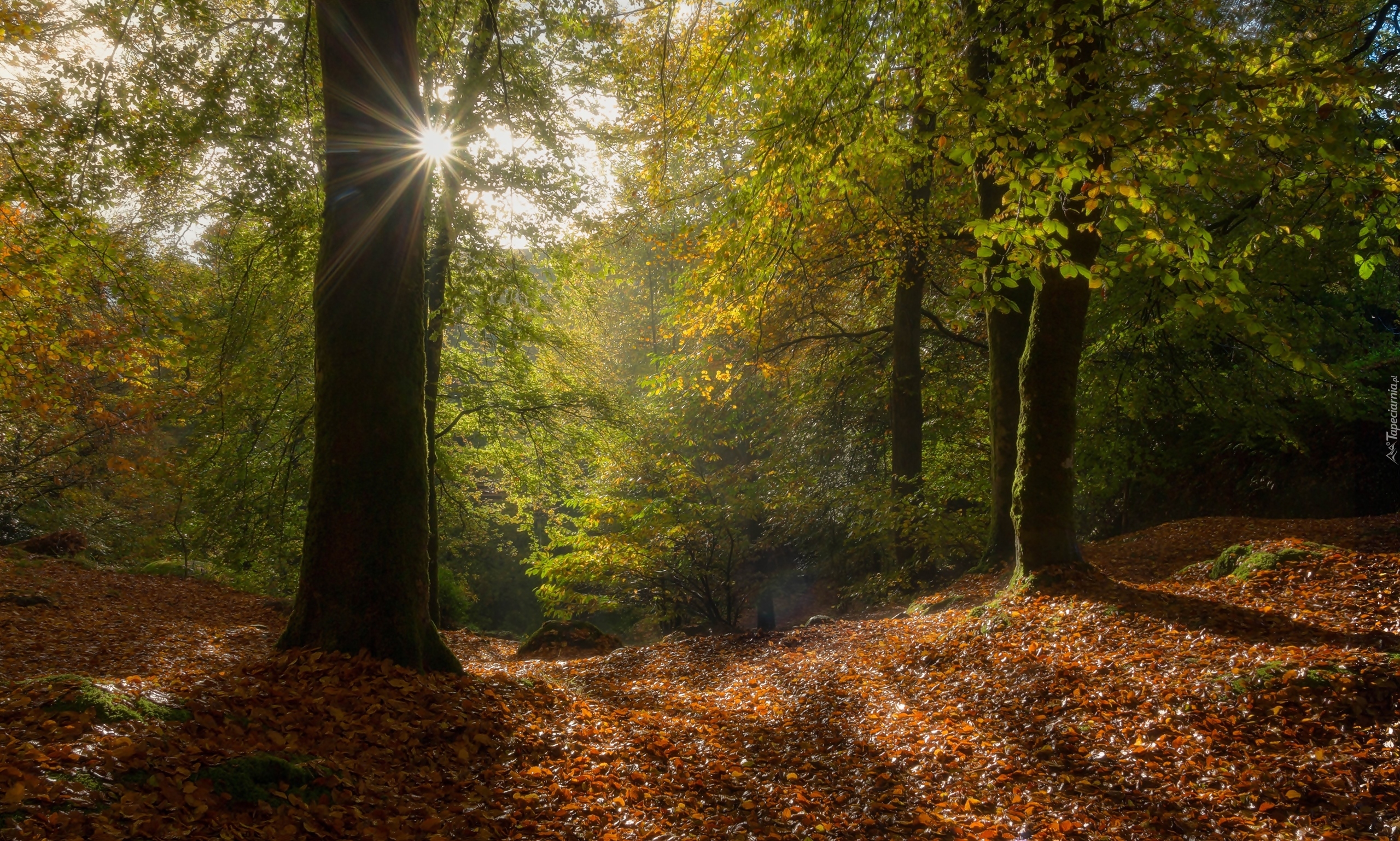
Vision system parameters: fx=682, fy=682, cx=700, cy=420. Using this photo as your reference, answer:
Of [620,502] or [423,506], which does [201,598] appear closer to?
[620,502]

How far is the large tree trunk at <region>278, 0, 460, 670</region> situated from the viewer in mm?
4949

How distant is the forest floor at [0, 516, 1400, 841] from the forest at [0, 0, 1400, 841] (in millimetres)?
34

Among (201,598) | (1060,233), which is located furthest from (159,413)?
(1060,233)

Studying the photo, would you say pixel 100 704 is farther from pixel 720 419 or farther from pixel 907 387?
pixel 720 419

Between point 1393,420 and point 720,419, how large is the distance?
36.7 feet

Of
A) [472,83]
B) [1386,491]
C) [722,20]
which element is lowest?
[1386,491]

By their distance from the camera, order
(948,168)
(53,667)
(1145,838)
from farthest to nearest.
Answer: (948,168) < (53,667) < (1145,838)

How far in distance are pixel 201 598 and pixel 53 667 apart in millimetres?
5777

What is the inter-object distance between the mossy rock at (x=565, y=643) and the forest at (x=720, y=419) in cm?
11

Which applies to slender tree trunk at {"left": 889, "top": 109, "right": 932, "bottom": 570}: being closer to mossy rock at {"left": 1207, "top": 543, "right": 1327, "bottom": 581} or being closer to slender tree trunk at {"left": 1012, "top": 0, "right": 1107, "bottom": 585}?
slender tree trunk at {"left": 1012, "top": 0, "right": 1107, "bottom": 585}

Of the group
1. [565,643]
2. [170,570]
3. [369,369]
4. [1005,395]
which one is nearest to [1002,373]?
[1005,395]

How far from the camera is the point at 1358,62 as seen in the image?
5605mm

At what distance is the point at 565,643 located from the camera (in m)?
11.0

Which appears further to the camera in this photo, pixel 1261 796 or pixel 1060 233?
pixel 1060 233
